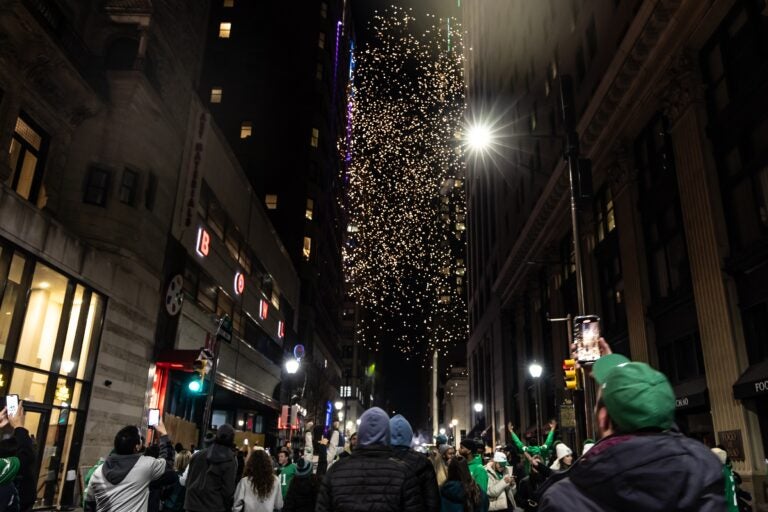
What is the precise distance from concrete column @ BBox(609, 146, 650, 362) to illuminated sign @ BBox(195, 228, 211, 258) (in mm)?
19201

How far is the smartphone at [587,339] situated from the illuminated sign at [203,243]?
792 inches

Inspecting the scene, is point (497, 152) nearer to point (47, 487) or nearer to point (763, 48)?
point (763, 48)

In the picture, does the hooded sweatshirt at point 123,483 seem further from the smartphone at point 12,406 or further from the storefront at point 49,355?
the storefront at point 49,355

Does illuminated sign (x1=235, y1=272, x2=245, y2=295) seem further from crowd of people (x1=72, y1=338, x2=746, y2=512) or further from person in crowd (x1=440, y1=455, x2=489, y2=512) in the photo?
person in crowd (x1=440, y1=455, x2=489, y2=512)

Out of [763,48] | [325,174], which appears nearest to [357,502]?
[763,48]

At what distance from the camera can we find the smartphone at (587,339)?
8727mm

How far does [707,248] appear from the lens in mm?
18141

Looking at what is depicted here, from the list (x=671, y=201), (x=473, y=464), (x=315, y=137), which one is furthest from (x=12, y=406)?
(x=315, y=137)

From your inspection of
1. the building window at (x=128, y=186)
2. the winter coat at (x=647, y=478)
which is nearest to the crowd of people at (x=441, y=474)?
the winter coat at (x=647, y=478)

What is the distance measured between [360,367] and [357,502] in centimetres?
12544

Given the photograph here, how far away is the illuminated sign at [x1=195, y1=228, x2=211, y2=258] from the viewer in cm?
2645

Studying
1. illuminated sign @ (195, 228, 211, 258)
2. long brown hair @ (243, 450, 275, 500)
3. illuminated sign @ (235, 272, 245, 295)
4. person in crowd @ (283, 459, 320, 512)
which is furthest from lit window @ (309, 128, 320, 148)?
long brown hair @ (243, 450, 275, 500)

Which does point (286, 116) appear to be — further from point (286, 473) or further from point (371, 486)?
point (371, 486)

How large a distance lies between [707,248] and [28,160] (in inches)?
855
